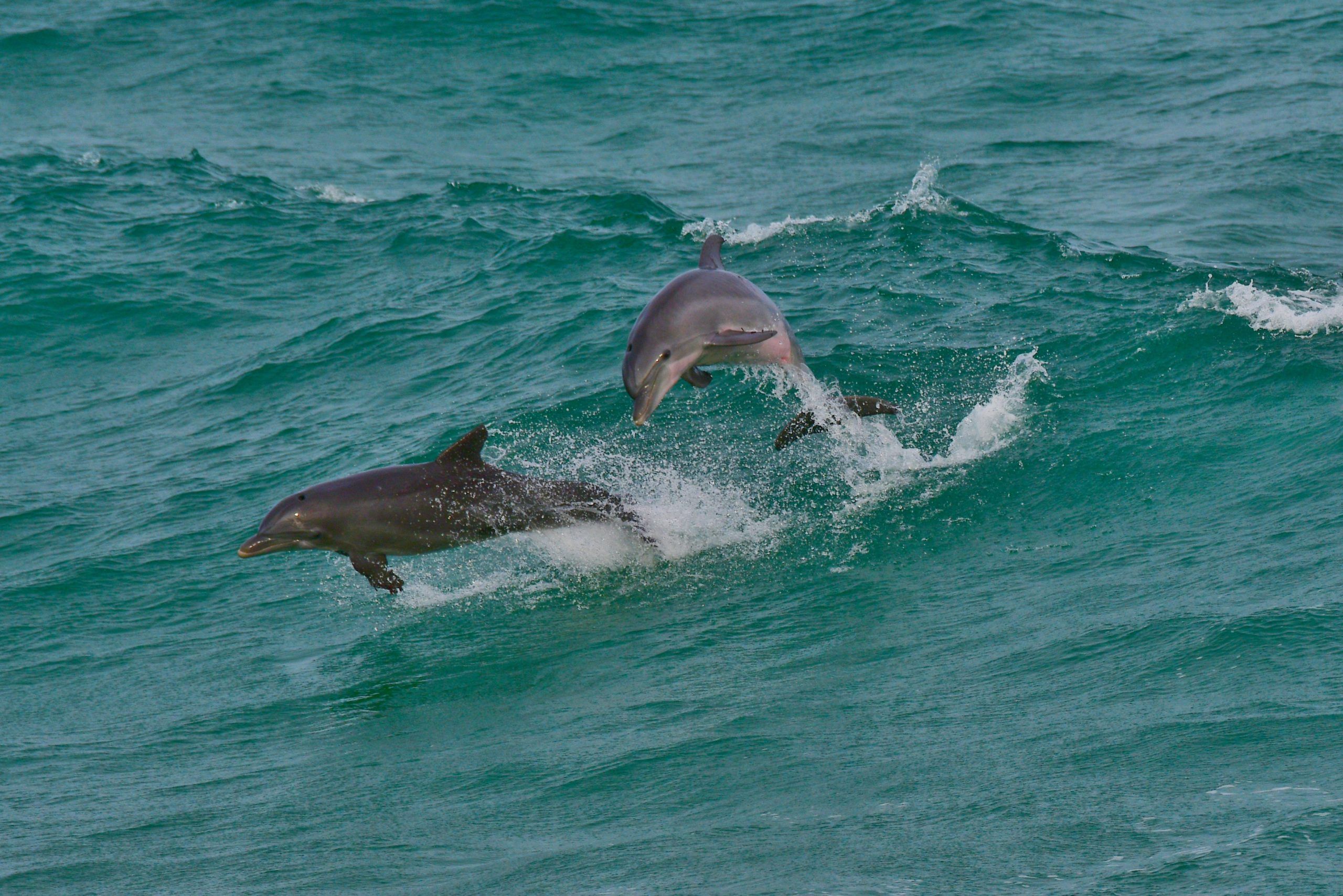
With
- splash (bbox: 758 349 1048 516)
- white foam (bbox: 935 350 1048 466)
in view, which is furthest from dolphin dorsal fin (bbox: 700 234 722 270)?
white foam (bbox: 935 350 1048 466)

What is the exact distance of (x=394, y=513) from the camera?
11172 mm

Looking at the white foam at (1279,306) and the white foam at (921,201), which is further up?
the white foam at (921,201)

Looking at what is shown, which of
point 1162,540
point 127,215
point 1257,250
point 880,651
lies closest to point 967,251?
point 1257,250

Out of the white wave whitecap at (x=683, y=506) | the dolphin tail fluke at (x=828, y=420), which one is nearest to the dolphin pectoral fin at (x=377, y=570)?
the white wave whitecap at (x=683, y=506)

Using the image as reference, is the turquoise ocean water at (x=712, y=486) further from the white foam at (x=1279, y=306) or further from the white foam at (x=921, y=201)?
the white foam at (x=921, y=201)

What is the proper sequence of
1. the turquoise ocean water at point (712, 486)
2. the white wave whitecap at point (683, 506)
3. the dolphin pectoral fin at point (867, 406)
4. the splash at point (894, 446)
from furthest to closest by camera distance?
the splash at point (894, 446) → the white wave whitecap at point (683, 506) → the dolphin pectoral fin at point (867, 406) → the turquoise ocean water at point (712, 486)

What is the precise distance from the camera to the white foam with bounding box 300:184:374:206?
25312mm

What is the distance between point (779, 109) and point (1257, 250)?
12064 millimetres

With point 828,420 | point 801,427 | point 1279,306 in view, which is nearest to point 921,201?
point 1279,306

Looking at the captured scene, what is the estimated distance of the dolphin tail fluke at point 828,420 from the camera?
12055 mm

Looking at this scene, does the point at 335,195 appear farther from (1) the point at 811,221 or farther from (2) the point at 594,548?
(2) the point at 594,548

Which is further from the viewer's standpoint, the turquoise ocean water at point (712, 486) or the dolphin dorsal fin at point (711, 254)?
the dolphin dorsal fin at point (711, 254)

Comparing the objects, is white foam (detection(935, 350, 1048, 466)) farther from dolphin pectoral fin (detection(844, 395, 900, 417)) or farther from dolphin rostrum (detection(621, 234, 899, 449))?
dolphin rostrum (detection(621, 234, 899, 449))

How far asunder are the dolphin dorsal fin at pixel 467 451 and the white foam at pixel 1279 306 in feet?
28.5
